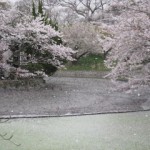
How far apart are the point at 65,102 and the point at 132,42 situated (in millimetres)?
2119

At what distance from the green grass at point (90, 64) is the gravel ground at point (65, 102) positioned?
26.5ft

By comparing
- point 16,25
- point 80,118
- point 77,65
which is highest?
point 16,25

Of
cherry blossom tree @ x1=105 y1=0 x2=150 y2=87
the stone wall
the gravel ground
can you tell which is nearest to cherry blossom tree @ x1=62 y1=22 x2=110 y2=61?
the stone wall

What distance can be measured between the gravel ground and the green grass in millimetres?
8064

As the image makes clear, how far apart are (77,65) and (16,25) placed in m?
9.58

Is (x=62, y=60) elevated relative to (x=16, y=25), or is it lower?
lower

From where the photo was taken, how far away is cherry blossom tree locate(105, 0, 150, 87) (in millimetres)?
7777

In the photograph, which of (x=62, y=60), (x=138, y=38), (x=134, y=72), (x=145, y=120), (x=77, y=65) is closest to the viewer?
(x=145, y=120)

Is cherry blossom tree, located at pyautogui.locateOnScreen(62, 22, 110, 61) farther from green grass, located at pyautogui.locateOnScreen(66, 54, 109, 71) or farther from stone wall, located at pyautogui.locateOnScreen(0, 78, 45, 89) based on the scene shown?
stone wall, located at pyautogui.locateOnScreen(0, 78, 45, 89)

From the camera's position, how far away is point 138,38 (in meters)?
7.85

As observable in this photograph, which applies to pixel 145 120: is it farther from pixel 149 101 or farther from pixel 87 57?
pixel 87 57

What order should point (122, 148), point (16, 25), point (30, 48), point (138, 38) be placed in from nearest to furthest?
1. point (122, 148)
2. point (138, 38)
3. point (16, 25)
4. point (30, 48)

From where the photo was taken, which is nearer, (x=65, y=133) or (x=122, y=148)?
(x=122, y=148)

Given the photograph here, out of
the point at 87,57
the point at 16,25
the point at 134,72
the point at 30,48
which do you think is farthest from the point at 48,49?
the point at 87,57
